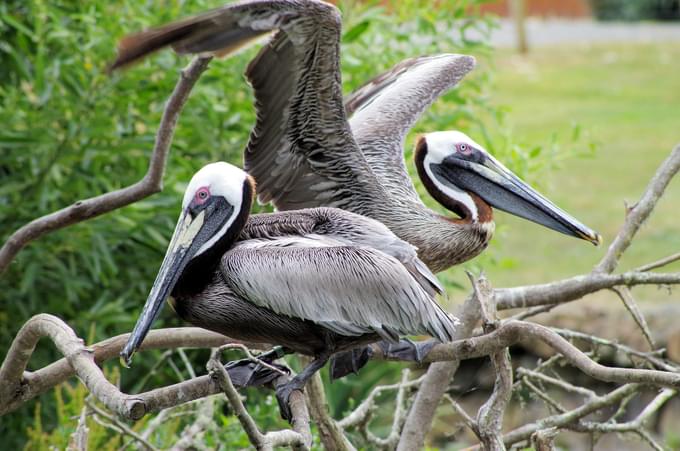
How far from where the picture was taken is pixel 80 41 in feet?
14.3

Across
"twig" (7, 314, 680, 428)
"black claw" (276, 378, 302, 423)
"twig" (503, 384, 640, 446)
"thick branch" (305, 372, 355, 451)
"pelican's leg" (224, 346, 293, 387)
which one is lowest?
"twig" (503, 384, 640, 446)

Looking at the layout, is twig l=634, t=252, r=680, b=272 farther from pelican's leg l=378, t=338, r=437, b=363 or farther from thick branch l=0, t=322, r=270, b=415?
thick branch l=0, t=322, r=270, b=415

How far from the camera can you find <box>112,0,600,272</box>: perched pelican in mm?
3150

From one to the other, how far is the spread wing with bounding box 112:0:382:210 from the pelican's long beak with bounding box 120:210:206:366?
0.46 meters

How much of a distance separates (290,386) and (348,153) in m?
1.04

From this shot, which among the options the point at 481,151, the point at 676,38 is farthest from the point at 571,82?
the point at 481,151

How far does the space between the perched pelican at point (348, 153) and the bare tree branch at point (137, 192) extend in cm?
14

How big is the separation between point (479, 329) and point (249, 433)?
1448 mm

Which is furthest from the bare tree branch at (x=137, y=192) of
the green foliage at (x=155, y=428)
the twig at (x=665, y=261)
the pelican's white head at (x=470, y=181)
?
the twig at (x=665, y=261)

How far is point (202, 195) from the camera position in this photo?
2742mm

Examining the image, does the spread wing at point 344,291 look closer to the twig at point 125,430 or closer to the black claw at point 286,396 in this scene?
the black claw at point 286,396

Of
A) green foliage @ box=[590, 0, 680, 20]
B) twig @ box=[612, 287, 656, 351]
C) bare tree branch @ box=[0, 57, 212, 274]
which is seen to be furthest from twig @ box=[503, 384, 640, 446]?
green foliage @ box=[590, 0, 680, 20]

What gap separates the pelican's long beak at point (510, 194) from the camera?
11.3 ft

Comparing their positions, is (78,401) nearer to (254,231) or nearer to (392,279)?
(254,231)
